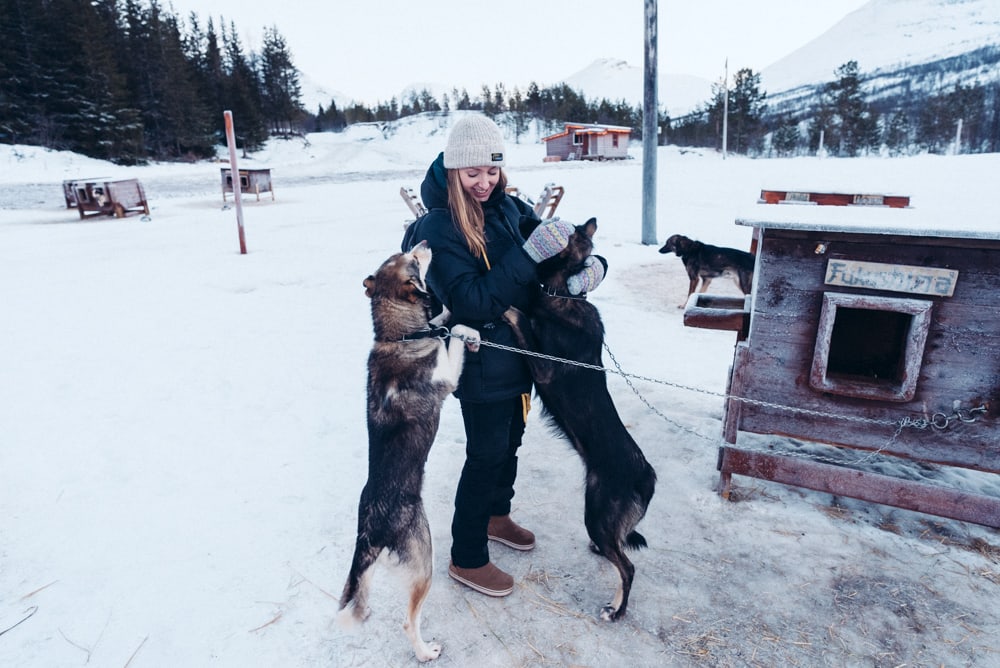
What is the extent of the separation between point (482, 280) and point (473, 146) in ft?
1.71

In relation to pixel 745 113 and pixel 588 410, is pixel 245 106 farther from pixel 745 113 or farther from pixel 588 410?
pixel 588 410

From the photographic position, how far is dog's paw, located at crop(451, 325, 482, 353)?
2213 mm

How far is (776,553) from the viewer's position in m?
2.63

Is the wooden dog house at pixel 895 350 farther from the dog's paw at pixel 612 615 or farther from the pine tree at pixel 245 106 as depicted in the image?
the pine tree at pixel 245 106

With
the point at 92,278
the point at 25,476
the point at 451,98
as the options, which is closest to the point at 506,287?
the point at 25,476

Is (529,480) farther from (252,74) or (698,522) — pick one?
(252,74)

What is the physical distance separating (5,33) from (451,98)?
5996cm

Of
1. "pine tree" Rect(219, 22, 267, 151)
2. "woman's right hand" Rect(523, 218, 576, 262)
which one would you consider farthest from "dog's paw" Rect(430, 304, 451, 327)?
"pine tree" Rect(219, 22, 267, 151)

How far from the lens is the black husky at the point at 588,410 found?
222 cm

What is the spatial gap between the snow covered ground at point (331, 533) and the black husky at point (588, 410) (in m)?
0.41

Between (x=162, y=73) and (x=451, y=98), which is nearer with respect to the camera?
(x=162, y=73)

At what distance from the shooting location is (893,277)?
2418mm

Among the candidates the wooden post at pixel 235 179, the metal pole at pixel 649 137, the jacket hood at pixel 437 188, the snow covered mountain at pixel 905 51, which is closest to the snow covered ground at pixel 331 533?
the jacket hood at pixel 437 188

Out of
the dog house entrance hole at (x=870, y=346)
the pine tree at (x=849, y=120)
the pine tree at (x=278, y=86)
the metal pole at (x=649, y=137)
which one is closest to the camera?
the dog house entrance hole at (x=870, y=346)
